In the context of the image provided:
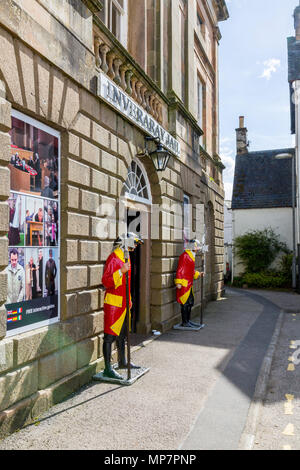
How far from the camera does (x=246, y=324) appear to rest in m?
10.8

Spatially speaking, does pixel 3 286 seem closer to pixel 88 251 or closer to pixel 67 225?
pixel 67 225

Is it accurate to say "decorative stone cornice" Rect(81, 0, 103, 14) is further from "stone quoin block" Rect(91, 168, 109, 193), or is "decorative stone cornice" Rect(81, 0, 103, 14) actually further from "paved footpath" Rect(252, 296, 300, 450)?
"paved footpath" Rect(252, 296, 300, 450)

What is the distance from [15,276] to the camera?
4582 mm

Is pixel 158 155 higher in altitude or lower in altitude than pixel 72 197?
higher

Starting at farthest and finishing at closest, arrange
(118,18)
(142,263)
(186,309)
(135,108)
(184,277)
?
(186,309) → (184,277) → (142,263) → (118,18) → (135,108)

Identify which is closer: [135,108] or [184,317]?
Result: [135,108]

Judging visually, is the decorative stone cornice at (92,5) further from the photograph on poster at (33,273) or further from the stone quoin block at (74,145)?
the photograph on poster at (33,273)

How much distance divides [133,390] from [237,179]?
82.4 feet

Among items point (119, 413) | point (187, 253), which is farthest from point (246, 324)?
point (119, 413)

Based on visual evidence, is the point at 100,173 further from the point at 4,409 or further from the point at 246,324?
the point at 246,324

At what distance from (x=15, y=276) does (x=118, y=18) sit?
6.04 meters

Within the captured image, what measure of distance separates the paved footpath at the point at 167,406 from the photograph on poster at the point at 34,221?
1.98m

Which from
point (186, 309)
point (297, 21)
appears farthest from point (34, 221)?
point (297, 21)

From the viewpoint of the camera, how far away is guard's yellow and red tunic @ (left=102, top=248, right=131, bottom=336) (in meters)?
5.59
